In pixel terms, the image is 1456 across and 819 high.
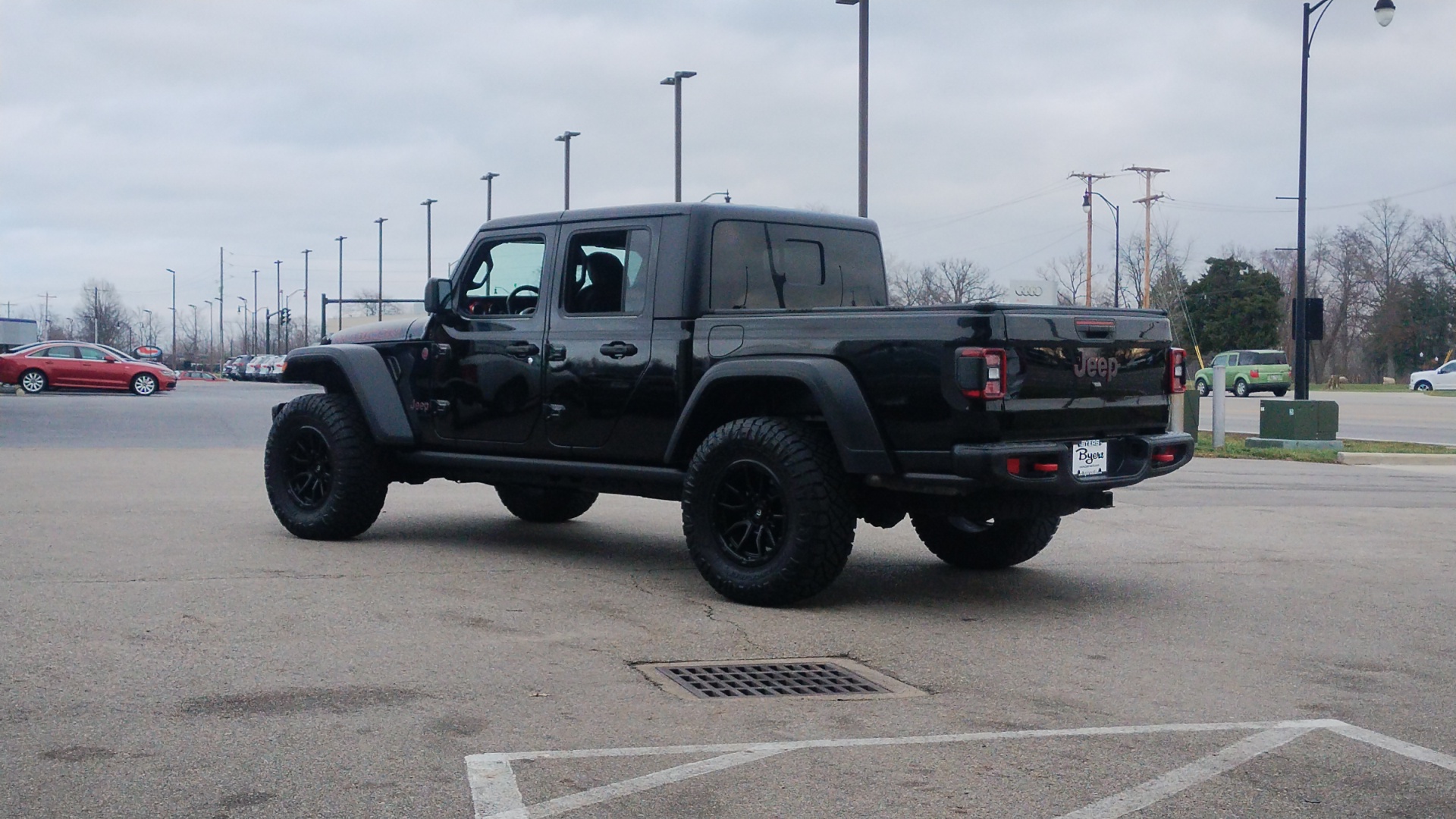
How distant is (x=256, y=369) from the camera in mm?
82125

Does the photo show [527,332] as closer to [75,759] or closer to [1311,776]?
[75,759]

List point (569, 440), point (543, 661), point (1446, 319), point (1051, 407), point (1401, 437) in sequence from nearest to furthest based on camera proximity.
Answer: point (543, 661)
point (1051, 407)
point (569, 440)
point (1401, 437)
point (1446, 319)

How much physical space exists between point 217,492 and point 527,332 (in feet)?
18.5

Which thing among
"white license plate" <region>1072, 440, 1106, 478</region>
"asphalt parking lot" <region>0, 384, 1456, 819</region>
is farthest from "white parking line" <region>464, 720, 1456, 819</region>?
"white license plate" <region>1072, 440, 1106, 478</region>

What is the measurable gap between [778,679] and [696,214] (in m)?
3.15

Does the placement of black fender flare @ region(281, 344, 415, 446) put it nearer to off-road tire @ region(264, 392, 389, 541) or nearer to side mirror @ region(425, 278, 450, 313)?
off-road tire @ region(264, 392, 389, 541)

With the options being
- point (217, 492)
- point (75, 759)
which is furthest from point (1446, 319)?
point (75, 759)

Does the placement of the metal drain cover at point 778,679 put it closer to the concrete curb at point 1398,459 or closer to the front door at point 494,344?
the front door at point 494,344

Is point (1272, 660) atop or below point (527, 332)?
below

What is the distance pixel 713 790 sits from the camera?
4.32m

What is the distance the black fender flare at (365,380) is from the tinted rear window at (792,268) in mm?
2599

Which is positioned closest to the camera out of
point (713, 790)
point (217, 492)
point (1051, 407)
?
point (713, 790)

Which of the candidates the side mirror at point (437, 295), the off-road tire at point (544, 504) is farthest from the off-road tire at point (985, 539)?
the side mirror at point (437, 295)

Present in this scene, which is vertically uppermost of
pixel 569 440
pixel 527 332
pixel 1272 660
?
pixel 527 332
